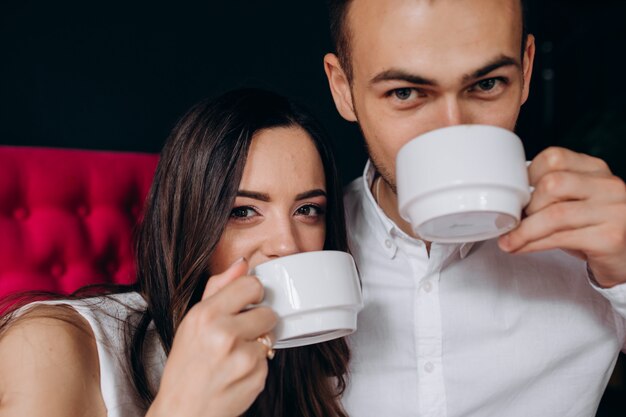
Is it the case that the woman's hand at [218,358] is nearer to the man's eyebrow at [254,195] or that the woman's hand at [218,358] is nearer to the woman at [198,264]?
the woman at [198,264]

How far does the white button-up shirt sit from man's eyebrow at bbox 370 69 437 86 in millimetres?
340

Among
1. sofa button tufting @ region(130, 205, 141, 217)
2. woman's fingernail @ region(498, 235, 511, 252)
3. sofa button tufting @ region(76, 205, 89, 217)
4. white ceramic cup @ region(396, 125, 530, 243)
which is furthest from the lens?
sofa button tufting @ region(130, 205, 141, 217)

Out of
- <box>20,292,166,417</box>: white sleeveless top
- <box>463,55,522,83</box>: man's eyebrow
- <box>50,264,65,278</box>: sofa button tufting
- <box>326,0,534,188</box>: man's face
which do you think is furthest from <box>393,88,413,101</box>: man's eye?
<box>50,264,65,278</box>: sofa button tufting

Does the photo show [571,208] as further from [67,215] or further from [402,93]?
[67,215]

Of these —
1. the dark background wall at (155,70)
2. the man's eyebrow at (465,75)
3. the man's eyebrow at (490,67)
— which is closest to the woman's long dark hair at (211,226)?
the man's eyebrow at (465,75)

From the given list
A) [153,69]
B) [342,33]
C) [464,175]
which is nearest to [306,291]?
[464,175]

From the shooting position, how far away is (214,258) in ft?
3.64

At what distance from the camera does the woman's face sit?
3.44 feet

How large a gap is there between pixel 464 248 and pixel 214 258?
49 cm

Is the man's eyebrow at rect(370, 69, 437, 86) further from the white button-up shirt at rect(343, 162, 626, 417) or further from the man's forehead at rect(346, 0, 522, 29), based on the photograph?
the white button-up shirt at rect(343, 162, 626, 417)

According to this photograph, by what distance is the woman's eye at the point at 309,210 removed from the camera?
46.6 inches

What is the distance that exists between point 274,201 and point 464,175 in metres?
0.45

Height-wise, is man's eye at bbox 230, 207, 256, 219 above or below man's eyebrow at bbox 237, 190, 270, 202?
below

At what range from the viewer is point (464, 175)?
0.68 m
